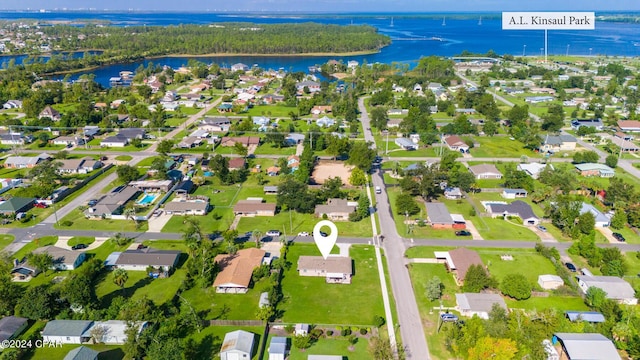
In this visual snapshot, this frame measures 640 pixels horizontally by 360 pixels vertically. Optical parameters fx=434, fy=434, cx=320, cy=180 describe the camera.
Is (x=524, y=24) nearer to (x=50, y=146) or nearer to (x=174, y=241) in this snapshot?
(x=174, y=241)

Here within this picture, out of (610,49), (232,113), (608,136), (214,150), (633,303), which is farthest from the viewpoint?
(610,49)

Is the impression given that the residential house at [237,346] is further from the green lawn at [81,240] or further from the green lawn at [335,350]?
the green lawn at [81,240]

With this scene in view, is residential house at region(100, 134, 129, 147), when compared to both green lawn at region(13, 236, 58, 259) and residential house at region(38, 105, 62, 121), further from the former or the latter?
green lawn at region(13, 236, 58, 259)

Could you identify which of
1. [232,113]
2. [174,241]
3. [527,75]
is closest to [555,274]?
[174,241]

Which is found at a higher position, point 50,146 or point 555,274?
point 50,146

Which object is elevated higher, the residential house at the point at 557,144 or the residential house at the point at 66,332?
the residential house at the point at 557,144

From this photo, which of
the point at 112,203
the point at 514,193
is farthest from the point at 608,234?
the point at 112,203

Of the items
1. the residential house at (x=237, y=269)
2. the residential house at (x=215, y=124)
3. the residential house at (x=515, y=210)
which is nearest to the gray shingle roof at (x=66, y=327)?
the residential house at (x=237, y=269)
